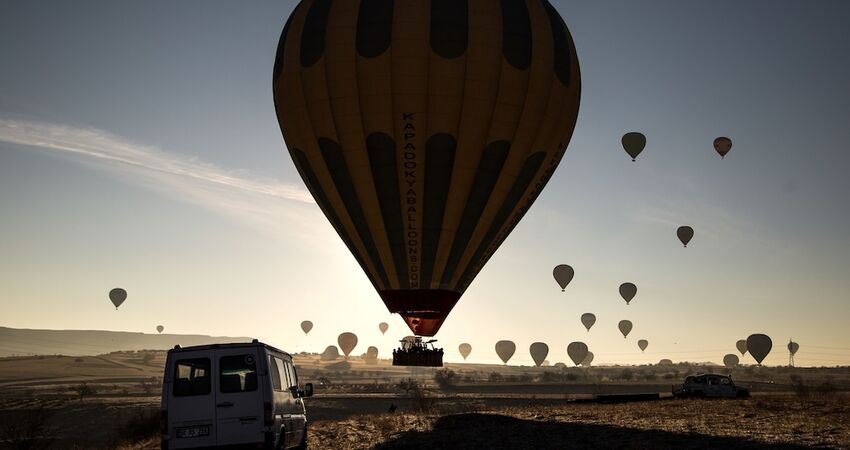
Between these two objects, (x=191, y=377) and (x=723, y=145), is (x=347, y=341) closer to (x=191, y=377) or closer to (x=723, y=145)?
(x=723, y=145)

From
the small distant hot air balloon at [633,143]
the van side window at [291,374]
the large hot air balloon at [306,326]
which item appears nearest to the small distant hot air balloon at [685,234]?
the small distant hot air balloon at [633,143]

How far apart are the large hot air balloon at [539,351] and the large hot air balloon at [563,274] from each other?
59.5 meters

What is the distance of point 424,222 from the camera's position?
36.0 metres

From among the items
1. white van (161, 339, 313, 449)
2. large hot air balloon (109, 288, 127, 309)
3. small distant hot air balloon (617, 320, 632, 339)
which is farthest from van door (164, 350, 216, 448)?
small distant hot air balloon (617, 320, 632, 339)

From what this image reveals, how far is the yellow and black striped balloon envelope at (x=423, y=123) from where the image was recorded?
3431 centimetres

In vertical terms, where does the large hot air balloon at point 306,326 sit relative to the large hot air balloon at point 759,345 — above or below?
above

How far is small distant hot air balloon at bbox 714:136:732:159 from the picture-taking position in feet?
216

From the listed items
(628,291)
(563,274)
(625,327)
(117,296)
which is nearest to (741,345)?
(625,327)

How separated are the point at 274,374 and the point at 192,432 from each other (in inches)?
80.9

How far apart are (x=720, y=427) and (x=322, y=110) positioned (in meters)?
20.7

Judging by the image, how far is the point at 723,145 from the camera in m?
65.9

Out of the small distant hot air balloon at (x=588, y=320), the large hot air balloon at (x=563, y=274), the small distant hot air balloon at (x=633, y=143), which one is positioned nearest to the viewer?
the small distant hot air balloon at (x=633, y=143)

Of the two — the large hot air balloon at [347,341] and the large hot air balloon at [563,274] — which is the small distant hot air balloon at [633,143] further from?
the large hot air balloon at [347,341]

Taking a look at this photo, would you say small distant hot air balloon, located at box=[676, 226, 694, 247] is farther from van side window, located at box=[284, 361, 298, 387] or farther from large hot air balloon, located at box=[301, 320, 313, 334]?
large hot air balloon, located at box=[301, 320, 313, 334]
